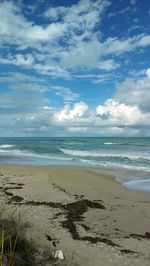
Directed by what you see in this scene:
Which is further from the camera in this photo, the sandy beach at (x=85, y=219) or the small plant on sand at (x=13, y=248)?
the sandy beach at (x=85, y=219)

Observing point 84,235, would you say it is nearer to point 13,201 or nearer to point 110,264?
point 110,264

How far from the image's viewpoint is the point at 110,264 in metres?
4.81

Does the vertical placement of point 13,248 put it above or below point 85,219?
above

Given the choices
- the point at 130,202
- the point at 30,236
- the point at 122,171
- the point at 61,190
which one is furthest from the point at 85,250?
the point at 122,171

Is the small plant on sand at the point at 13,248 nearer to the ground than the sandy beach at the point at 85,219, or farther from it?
farther from it

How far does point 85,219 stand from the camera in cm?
725

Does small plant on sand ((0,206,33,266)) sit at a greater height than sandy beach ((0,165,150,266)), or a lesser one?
greater

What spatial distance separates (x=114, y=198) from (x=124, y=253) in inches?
192

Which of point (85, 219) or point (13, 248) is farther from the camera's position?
point (85, 219)

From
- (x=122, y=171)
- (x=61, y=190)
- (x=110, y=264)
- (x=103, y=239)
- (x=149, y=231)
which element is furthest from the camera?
(x=122, y=171)

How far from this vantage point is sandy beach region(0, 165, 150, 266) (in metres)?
5.18

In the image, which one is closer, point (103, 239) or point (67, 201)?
point (103, 239)

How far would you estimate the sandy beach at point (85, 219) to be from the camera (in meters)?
5.18

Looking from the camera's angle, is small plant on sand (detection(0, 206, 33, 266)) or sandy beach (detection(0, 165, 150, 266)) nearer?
small plant on sand (detection(0, 206, 33, 266))
